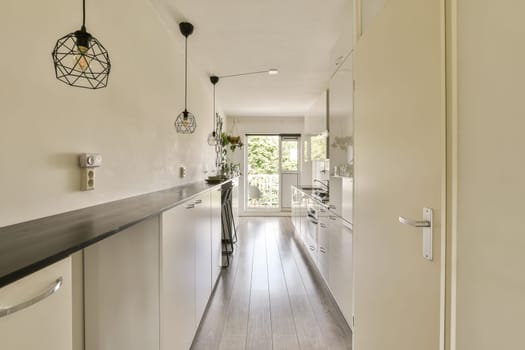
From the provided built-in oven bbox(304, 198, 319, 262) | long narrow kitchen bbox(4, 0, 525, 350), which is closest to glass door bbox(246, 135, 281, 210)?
built-in oven bbox(304, 198, 319, 262)

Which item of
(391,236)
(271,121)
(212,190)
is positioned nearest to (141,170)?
(212,190)

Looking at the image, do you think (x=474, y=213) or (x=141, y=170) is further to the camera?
(x=141, y=170)

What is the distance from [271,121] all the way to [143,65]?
4677mm

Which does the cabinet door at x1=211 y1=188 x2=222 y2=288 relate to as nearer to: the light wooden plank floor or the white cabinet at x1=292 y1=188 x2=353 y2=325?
the light wooden plank floor

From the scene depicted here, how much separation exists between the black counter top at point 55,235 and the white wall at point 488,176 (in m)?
1.12

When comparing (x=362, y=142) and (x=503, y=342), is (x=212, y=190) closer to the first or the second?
(x=362, y=142)

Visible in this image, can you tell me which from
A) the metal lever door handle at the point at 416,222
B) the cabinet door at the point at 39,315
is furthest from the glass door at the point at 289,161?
the cabinet door at the point at 39,315

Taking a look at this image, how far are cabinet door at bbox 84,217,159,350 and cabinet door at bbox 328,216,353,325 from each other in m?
1.30

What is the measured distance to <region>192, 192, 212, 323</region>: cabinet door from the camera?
1.86 metres

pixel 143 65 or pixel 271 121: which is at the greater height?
pixel 271 121

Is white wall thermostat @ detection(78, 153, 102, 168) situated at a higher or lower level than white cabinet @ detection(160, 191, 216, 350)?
higher

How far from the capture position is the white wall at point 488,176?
0.62 meters

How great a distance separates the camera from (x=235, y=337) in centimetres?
188

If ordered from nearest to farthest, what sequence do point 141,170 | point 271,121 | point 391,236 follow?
point 391,236, point 141,170, point 271,121
